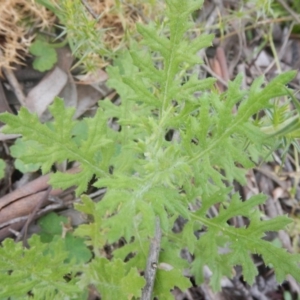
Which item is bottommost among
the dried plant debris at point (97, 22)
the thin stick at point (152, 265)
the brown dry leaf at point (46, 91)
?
the thin stick at point (152, 265)

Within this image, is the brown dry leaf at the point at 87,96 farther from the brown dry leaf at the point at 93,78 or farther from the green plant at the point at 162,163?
the green plant at the point at 162,163

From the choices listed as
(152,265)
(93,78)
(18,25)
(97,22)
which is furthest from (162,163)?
(18,25)

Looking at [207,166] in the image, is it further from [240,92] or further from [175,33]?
[175,33]

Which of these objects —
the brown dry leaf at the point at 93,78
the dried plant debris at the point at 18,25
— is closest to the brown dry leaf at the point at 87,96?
the brown dry leaf at the point at 93,78

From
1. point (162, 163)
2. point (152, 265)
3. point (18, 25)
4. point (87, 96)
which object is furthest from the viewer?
point (87, 96)

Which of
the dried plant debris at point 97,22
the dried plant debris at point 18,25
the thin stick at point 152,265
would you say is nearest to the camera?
the thin stick at point 152,265

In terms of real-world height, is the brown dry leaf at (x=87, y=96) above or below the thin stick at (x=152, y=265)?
above

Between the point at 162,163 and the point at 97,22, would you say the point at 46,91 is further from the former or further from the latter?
the point at 162,163

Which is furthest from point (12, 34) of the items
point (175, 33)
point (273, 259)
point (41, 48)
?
point (273, 259)
